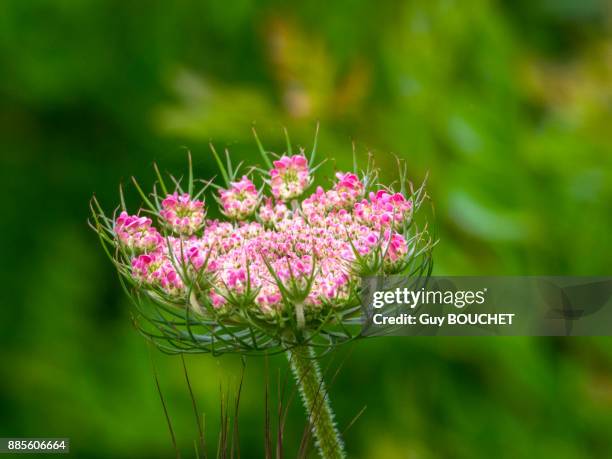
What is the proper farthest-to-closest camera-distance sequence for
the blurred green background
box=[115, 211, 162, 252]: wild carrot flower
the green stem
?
the blurred green background < box=[115, 211, 162, 252]: wild carrot flower < the green stem

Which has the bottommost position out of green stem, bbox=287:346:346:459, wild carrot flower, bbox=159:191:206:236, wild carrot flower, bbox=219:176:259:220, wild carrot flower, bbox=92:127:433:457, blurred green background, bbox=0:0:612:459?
green stem, bbox=287:346:346:459

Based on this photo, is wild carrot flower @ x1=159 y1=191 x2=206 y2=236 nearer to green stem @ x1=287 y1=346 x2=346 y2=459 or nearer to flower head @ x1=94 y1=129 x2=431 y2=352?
flower head @ x1=94 y1=129 x2=431 y2=352

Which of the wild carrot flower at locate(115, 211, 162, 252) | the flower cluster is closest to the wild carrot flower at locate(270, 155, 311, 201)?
the flower cluster

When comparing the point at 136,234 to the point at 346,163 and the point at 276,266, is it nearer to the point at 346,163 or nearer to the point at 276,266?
the point at 276,266

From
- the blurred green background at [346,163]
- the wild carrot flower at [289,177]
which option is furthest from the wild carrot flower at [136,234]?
the blurred green background at [346,163]

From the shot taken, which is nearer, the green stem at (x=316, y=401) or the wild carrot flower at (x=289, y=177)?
the green stem at (x=316, y=401)

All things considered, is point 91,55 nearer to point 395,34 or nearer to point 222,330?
point 395,34

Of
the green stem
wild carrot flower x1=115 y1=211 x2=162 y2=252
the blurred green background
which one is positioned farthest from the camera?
the blurred green background

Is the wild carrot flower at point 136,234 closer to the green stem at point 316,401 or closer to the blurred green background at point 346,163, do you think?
the green stem at point 316,401
